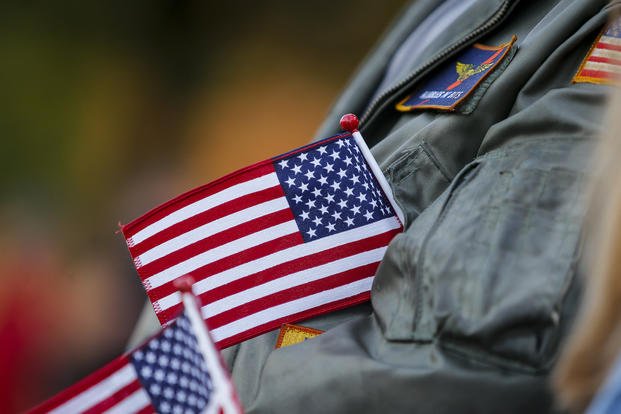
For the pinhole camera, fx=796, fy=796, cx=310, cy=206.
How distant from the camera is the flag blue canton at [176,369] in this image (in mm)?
1022

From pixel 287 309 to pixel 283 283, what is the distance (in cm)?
5

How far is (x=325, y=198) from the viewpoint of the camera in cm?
138

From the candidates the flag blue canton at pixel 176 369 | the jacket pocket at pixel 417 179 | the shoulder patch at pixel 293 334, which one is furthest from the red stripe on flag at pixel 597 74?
the flag blue canton at pixel 176 369

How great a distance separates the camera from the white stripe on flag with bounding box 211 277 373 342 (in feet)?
4.50

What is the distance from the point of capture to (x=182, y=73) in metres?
5.04

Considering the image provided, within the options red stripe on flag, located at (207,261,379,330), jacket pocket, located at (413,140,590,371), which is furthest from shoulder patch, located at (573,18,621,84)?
red stripe on flag, located at (207,261,379,330)

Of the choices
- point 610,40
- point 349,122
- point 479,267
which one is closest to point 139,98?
point 349,122

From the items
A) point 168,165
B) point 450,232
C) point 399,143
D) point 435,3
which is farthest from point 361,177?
point 168,165

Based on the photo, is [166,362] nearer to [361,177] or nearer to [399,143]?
[361,177]

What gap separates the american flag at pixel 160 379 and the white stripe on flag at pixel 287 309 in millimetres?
331

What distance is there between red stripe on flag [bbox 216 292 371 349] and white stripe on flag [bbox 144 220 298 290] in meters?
0.14

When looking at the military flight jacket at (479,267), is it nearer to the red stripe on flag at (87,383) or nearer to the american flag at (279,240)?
the american flag at (279,240)

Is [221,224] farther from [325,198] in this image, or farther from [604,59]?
[604,59]

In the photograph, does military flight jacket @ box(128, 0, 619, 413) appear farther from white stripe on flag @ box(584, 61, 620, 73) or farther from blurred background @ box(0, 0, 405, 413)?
blurred background @ box(0, 0, 405, 413)
